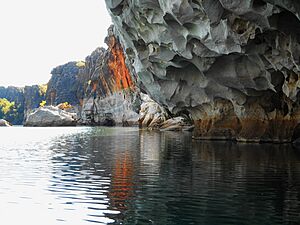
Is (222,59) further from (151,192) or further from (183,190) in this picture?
(151,192)

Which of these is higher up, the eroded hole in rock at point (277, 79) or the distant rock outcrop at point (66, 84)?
the distant rock outcrop at point (66, 84)

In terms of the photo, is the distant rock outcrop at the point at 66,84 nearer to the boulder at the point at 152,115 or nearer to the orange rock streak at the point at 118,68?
the orange rock streak at the point at 118,68

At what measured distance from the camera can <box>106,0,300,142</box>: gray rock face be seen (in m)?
22.3

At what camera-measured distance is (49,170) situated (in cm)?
1850

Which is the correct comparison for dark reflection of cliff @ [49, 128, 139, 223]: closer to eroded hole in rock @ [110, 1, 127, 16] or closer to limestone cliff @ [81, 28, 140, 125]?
eroded hole in rock @ [110, 1, 127, 16]

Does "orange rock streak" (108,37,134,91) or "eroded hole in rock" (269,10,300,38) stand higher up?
"orange rock streak" (108,37,134,91)

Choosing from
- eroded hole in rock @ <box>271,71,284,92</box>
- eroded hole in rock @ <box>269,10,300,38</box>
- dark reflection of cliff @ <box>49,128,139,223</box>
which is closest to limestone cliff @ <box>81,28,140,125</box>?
eroded hole in rock @ <box>271,71,284,92</box>

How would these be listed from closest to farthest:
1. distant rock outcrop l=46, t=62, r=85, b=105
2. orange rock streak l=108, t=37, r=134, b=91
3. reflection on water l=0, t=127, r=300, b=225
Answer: reflection on water l=0, t=127, r=300, b=225
orange rock streak l=108, t=37, r=134, b=91
distant rock outcrop l=46, t=62, r=85, b=105

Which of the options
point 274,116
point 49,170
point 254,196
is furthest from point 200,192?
point 274,116

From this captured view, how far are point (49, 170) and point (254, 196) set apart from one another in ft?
33.0

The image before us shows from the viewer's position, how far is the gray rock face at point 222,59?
73.1ft

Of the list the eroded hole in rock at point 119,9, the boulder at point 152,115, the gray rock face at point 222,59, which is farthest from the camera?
the boulder at point 152,115

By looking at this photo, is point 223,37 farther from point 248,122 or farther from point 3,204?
point 3,204

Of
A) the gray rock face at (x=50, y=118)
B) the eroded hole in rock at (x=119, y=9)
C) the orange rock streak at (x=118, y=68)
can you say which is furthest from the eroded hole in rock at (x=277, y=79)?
the gray rock face at (x=50, y=118)
